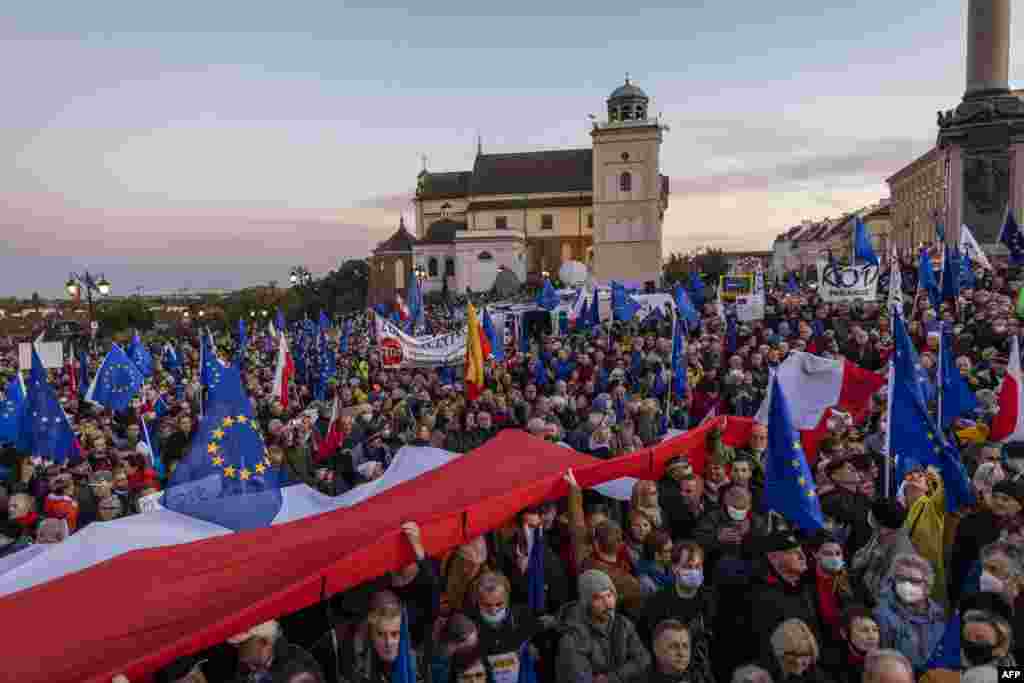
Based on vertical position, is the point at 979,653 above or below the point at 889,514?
below

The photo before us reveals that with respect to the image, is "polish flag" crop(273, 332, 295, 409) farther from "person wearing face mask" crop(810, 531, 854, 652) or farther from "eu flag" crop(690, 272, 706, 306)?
"eu flag" crop(690, 272, 706, 306)

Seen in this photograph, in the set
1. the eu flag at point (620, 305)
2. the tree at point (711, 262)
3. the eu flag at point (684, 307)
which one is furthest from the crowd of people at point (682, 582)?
the tree at point (711, 262)

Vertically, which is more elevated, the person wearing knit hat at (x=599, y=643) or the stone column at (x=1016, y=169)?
the stone column at (x=1016, y=169)

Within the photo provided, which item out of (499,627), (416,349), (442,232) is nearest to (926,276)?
(416,349)

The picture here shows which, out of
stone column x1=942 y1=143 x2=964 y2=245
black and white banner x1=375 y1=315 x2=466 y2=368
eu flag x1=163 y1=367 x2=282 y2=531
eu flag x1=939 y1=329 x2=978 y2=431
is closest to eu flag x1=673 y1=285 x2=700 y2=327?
black and white banner x1=375 y1=315 x2=466 y2=368

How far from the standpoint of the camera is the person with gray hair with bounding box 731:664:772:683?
3.74 metres

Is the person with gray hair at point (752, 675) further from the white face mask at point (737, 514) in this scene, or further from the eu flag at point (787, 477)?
the eu flag at point (787, 477)

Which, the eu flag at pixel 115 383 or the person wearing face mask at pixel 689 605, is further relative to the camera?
the eu flag at pixel 115 383

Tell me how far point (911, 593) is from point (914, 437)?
2.51 meters

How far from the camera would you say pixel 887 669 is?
3393 mm

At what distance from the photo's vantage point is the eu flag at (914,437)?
616cm

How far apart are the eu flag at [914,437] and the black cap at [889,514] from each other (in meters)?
1.10

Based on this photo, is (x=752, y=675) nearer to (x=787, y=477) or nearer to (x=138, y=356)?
(x=787, y=477)

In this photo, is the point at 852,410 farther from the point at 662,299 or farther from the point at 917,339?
the point at 662,299
